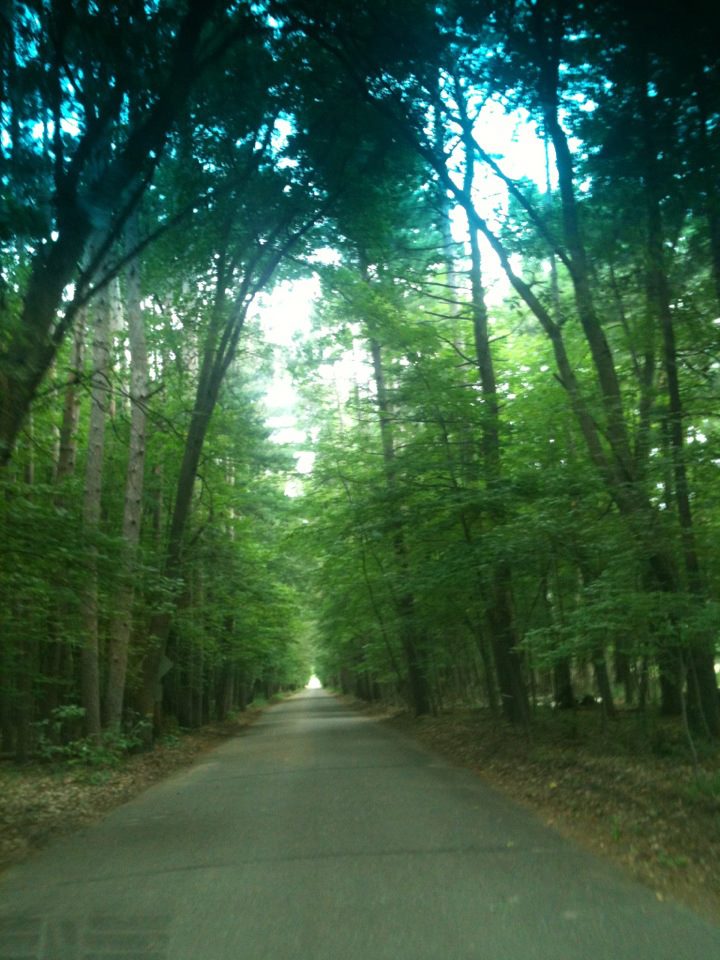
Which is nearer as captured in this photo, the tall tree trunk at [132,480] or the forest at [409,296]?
the forest at [409,296]

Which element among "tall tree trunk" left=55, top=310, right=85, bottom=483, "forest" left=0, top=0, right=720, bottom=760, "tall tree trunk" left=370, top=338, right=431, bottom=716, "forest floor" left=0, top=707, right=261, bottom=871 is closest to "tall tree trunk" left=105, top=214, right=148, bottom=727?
"forest" left=0, top=0, right=720, bottom=760

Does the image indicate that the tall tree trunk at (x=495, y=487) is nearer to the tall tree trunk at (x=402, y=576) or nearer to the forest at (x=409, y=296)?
the forest at (x=409, y=296)

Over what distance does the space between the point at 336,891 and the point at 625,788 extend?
4.62 meters

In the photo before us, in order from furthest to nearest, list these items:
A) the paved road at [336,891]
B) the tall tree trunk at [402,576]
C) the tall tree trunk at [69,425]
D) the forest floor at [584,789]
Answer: the tall tree trunk at [402,576] < the tall tree trunk at [69,425] < the forest floor at [584,789] < the paved road at [336,891]

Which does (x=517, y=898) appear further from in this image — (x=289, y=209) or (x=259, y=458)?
(x=259, y=458)

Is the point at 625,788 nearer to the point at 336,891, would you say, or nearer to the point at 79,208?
the point at 336,891

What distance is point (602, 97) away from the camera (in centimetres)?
1047

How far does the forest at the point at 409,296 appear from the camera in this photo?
9109 mm

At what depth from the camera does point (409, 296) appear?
18.2 meters

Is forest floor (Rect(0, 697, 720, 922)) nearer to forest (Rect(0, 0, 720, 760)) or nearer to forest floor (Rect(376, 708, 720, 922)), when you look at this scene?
forest floor (Rect(376, 708, 720, 922))

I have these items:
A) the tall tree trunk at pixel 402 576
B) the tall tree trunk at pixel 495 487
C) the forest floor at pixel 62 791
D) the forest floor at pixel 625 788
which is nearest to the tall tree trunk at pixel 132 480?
the forest floor at pixel 62 791

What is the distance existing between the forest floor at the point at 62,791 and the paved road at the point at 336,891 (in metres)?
0.44

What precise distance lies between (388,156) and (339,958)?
11258 mm

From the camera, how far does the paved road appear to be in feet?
16.7
